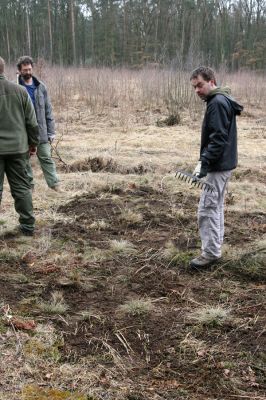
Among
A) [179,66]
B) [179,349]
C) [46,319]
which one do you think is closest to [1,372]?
[46,319]

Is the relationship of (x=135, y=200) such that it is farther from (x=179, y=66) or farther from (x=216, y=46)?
(x=216, y=46)

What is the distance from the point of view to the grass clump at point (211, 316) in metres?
3.29

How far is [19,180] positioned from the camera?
15.8 feet

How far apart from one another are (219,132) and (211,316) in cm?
153

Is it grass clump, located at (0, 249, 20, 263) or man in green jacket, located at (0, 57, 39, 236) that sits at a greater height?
man in green jacket, located at (0, 57, 39, 236)

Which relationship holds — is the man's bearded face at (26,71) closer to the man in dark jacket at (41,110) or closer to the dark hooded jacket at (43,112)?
the man in dark jacket at (41,110)

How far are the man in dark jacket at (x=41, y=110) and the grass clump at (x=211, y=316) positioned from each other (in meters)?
3.32

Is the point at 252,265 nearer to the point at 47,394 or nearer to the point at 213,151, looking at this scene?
the point at 213,151

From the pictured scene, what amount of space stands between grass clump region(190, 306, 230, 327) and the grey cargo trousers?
0.86 m

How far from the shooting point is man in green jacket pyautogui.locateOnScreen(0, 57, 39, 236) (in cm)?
456

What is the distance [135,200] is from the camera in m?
6.37

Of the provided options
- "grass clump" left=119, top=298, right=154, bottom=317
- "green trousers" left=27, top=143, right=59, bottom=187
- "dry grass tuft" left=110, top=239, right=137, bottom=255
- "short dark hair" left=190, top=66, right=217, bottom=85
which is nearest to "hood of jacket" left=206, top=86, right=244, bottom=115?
"short dark hair" left=190, top=66, right=217, bottom=85

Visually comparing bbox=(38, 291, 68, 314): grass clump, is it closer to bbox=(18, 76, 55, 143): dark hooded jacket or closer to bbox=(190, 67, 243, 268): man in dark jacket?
bbox=(190, 67, 243, 268): man in dark jacket

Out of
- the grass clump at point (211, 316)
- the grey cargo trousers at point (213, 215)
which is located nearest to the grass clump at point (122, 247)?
the grey cargo trousers at point (213, 215)
